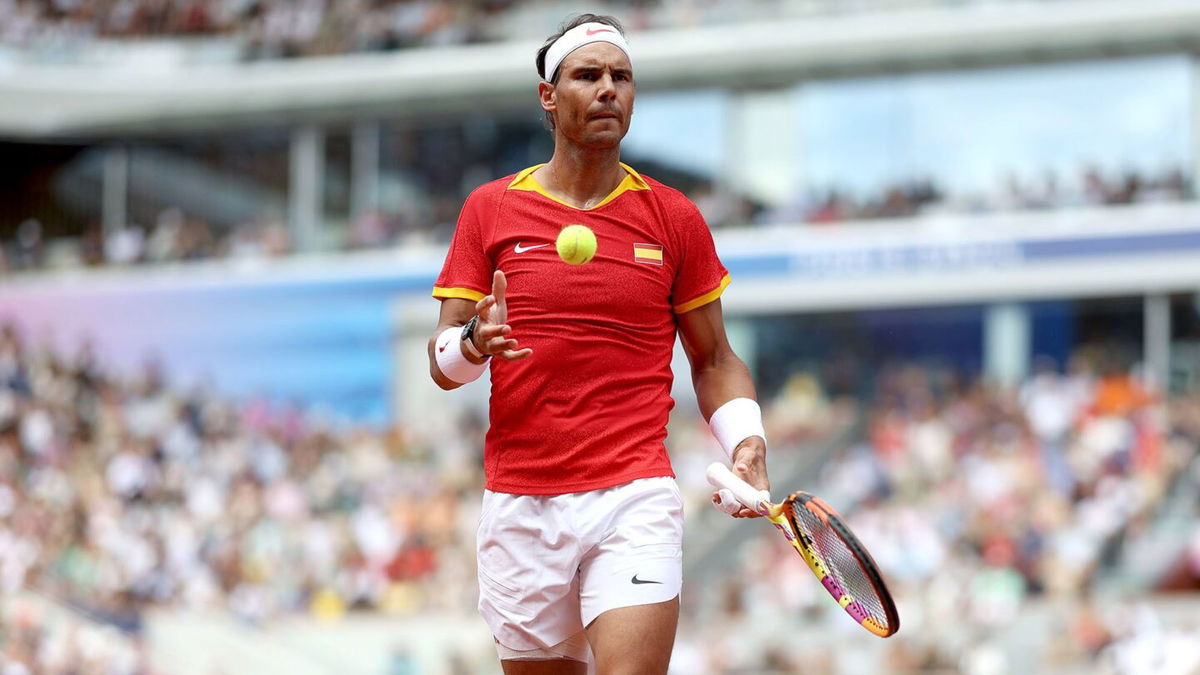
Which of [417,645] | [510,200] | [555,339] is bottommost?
[417,645]

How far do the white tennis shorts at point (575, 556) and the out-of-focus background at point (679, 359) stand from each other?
954cm

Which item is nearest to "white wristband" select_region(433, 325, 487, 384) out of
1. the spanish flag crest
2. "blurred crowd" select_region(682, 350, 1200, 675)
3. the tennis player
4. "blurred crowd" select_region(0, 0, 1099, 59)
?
the tennis player

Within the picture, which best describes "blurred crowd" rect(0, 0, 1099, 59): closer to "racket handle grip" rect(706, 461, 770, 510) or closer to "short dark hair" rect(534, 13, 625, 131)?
"short dark hair" rect(534, 13, 625, 131)

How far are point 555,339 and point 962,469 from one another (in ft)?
43.8

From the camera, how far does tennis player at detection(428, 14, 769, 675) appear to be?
431 centimetres

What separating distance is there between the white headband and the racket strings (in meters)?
1.33

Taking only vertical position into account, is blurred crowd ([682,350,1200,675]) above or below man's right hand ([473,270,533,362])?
below

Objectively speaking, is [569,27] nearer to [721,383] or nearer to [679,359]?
[721,383]

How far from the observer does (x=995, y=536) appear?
51.0ft

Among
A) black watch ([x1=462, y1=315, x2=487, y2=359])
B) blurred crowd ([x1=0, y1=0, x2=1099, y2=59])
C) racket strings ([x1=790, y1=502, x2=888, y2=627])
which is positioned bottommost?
racket strings ([x1=790, y1=502, x2=888, y2=627])

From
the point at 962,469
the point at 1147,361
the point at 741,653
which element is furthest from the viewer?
the point at 1147,361

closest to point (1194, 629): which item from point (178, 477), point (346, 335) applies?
point (178, 477)

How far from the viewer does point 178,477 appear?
21969 millimetres

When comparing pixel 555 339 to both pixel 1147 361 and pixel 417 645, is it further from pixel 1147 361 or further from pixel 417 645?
pixel 1147 361
